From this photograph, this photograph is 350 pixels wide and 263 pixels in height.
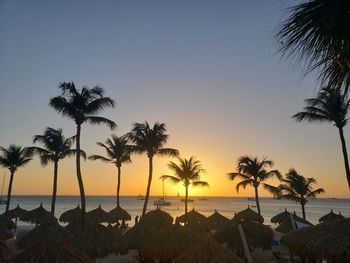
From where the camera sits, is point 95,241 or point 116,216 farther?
point 116,216

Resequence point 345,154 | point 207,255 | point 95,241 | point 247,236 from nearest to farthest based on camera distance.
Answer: point 207,255 → point 95,241 → point 247,236 → point 345,154

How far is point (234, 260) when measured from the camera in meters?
11.1

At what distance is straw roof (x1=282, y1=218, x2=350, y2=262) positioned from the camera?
413 inches

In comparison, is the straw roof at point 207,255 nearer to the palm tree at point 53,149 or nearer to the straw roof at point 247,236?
the straw roof at point 247,236

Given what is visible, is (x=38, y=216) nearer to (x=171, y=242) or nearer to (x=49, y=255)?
(x=171, y=242)

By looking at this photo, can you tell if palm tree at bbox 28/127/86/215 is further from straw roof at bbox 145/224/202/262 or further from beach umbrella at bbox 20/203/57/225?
straw roof at bbox 145/224/202/262

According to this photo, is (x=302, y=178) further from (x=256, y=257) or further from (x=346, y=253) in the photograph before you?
(x=346, y=253)

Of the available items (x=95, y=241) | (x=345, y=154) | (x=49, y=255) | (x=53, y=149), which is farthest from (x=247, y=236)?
(x=53, y=149)

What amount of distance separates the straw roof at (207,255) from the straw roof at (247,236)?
6.36 metres

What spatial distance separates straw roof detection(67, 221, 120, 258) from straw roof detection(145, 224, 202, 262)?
1888 mm

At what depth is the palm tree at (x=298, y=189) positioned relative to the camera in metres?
36.2

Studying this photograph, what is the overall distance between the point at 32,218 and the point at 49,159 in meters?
6.27

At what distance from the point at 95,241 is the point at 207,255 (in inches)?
275

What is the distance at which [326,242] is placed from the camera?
428 inches
